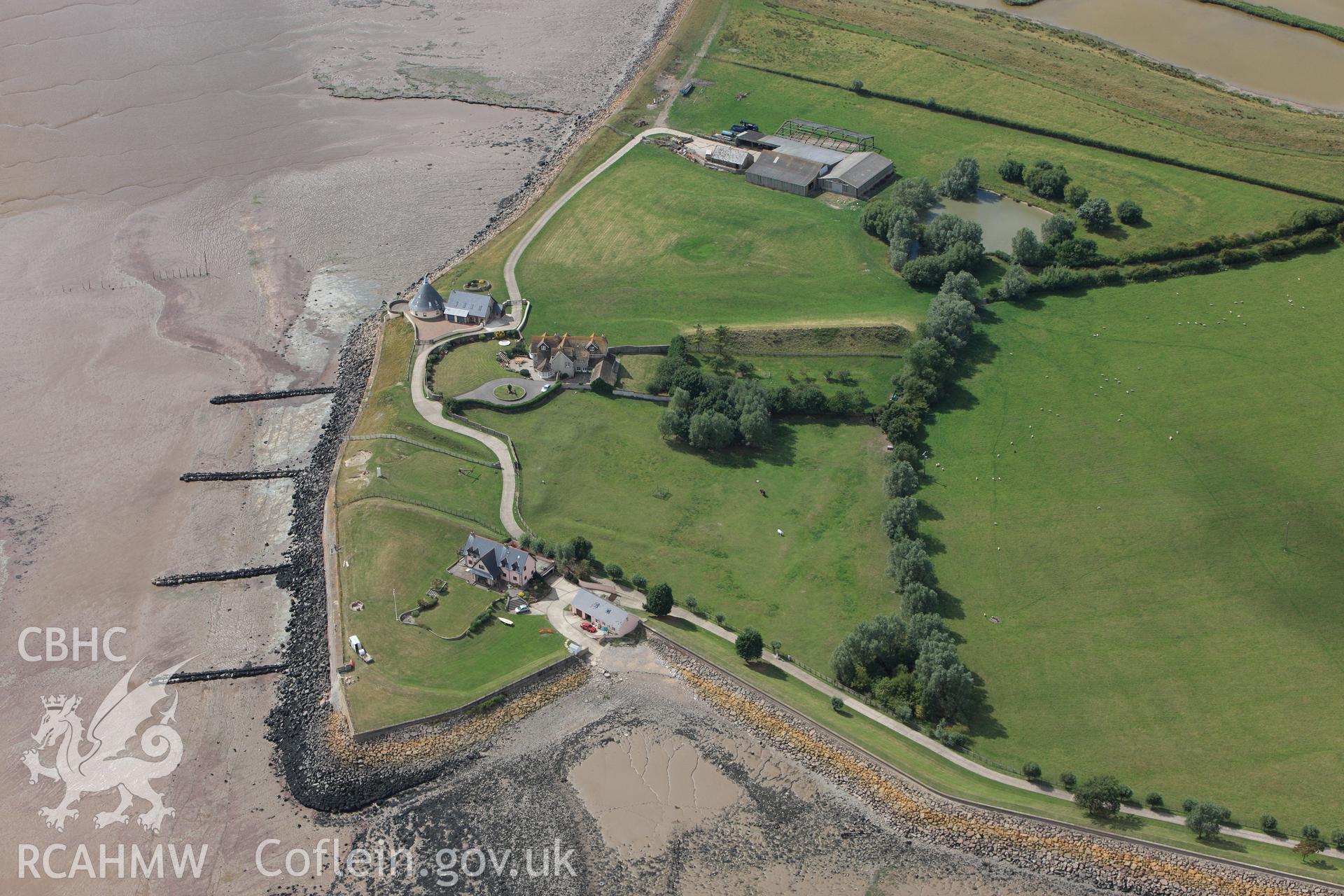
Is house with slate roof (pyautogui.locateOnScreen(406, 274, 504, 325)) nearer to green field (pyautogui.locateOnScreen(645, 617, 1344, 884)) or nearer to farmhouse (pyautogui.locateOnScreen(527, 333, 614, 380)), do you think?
farmhouse (pyautogui.locateOnScreen(527, 333, 614, 380))

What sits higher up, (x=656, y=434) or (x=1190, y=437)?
(x=1190, y=437)

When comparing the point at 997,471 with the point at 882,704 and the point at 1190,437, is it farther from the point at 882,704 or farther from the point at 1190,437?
the point at 882,704

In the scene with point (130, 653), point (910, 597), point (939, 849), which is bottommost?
point (130, 653)

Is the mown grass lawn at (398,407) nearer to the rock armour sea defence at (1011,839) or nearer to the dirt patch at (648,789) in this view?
the dirt patch at (648,789)

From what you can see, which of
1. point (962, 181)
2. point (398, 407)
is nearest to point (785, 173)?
point (962, 181)

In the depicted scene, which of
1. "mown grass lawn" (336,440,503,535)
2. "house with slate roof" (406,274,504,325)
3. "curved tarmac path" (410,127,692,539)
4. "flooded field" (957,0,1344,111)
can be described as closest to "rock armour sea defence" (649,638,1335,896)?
"curved tarmac path" (410,127,692,539)

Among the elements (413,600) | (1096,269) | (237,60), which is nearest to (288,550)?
(413,600)

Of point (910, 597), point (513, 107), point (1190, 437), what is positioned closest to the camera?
point (910, 597)

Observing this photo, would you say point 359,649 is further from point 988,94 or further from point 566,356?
point 988,94

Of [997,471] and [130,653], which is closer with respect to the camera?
[130,653]
